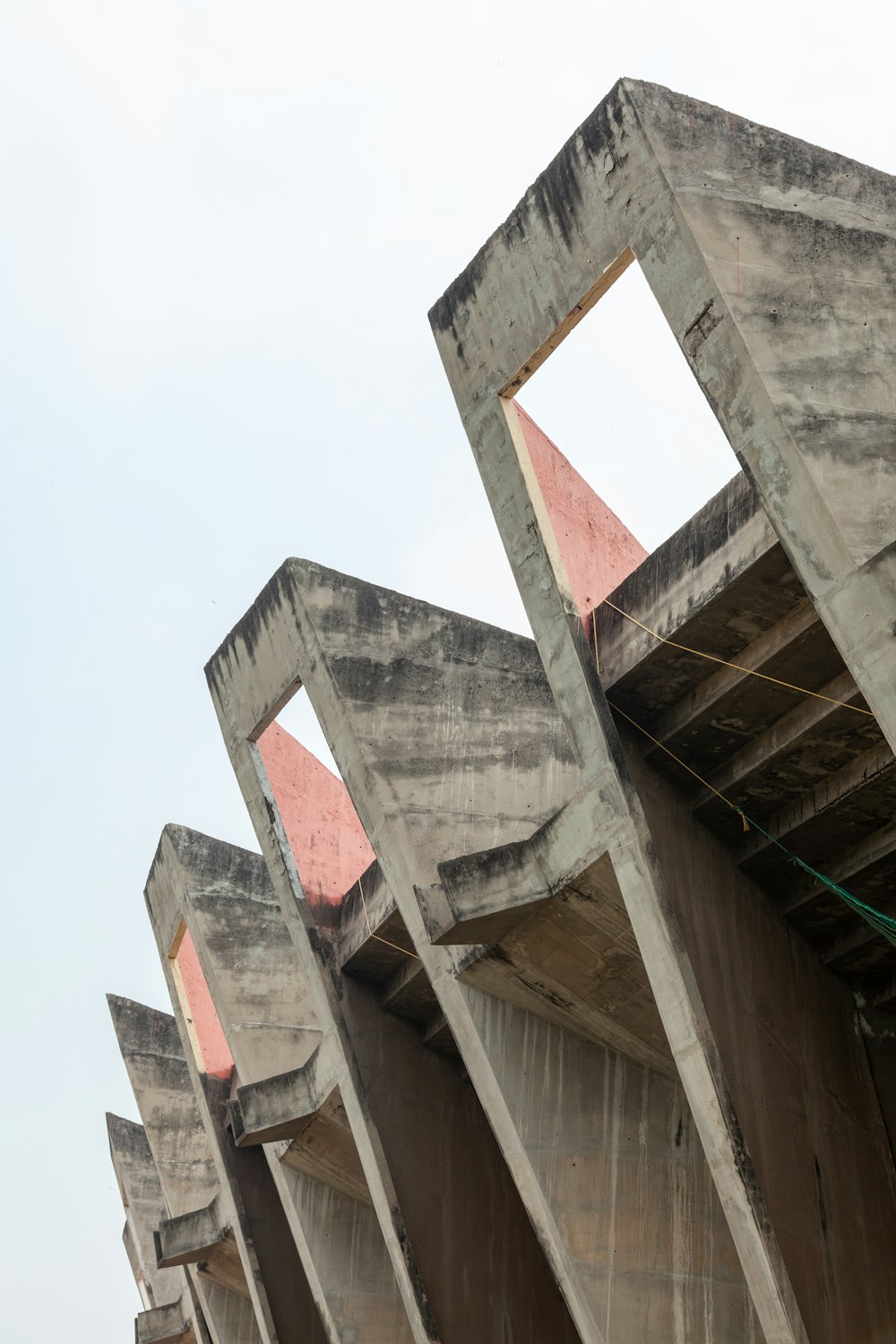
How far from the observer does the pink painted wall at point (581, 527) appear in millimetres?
11156

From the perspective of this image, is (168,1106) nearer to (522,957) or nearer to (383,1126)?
(383,1126)

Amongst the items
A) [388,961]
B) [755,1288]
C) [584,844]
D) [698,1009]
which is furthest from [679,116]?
[388,961]

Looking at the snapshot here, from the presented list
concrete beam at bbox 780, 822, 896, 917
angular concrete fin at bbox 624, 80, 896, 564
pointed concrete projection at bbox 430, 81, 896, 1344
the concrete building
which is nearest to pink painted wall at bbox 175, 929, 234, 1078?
the concrete building

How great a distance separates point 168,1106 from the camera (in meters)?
26.2

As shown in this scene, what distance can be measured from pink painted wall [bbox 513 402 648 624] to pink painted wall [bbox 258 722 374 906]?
215 inches

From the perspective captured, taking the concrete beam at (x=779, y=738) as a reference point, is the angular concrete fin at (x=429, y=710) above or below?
above

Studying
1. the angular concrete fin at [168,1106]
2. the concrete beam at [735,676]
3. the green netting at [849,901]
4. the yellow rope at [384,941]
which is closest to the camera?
the concrete beam at [735,676]

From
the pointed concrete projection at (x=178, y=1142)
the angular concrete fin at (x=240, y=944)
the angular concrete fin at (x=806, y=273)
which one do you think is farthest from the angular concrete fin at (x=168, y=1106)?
the angular concrete fin at (x=806, y=273)

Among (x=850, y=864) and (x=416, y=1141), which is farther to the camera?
(x=416, y=1141)

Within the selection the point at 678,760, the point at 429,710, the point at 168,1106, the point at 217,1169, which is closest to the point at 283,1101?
the point at 217,1169

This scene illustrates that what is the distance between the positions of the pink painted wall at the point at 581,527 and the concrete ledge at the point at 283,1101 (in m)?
6.37

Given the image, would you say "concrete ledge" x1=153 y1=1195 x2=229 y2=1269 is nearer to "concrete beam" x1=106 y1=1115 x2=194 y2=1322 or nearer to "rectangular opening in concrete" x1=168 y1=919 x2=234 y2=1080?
"rectangular opening in concrete" x1=168 y1=919 x2=234 y2=1080

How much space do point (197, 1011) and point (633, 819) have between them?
12.3m

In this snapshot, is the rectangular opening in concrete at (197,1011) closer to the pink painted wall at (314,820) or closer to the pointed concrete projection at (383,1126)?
the pointed concrete projection at (383,1126)
